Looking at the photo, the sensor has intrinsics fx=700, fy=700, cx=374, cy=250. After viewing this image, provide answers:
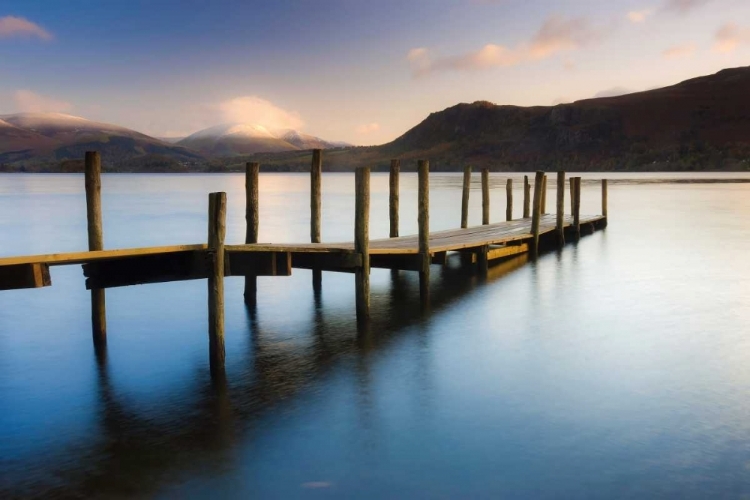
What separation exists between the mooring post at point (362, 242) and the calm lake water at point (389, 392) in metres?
0.48

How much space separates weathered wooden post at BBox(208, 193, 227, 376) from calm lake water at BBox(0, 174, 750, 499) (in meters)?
0.65

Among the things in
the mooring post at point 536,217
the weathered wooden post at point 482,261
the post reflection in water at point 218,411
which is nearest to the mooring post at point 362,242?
the post reflection in water at point 218,411

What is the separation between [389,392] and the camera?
344 inches

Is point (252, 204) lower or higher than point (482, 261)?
higher

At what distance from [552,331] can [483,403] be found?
4.20 metres

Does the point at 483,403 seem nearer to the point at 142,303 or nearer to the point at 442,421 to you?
the point at 442,421

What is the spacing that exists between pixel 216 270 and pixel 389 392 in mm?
2669

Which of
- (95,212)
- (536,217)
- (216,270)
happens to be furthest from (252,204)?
(536,217)

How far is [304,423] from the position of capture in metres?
7.63

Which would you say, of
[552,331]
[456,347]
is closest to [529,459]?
[456,347]

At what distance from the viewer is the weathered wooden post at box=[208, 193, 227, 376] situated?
884 centimetres

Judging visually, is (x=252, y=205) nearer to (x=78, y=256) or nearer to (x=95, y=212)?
(x=95, y=212)

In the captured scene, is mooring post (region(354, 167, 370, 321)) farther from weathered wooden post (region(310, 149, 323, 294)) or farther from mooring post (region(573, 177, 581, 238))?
mooring post (region(573, 177, 581, 238))

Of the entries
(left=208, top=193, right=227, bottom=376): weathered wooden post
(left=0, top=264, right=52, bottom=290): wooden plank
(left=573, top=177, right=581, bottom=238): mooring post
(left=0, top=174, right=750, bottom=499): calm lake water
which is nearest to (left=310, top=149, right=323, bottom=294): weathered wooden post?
(left=0, top=174, right=750, bottom=499): calm lake water
